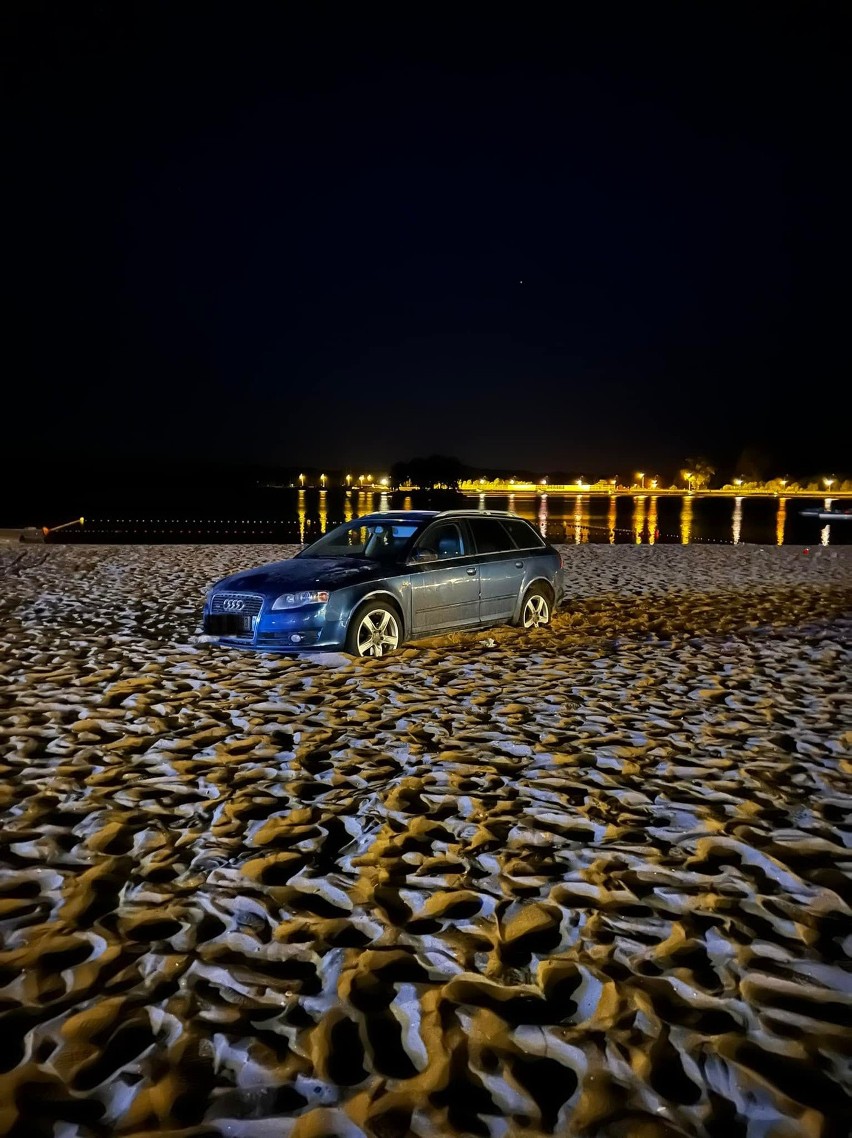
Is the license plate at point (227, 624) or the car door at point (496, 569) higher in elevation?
the car door at point (496, 569)

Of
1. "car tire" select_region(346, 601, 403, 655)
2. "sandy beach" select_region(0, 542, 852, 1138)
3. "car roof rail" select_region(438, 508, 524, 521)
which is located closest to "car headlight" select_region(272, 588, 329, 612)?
"car tire" select_region(346, 601, 403, 655)

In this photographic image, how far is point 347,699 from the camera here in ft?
21.0

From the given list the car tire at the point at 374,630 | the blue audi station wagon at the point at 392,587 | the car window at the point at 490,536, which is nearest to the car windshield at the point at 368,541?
the blue audi station wagon at the point at 392,587

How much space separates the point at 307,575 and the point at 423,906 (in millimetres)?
5117

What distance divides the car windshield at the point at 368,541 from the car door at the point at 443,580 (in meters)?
0.23

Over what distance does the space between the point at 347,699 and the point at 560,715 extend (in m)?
1.87

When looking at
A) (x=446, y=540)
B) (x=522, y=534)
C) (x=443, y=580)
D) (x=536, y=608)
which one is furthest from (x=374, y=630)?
(x=522, y=534)

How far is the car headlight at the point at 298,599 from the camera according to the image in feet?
24.9

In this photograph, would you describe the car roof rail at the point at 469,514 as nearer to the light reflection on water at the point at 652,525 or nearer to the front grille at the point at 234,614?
the front grille at the point at 234,614

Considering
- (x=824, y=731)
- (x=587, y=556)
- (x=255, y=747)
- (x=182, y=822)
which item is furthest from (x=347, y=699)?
(x=587, y=556)

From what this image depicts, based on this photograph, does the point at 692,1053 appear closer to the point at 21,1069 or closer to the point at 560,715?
the point at 21,1069

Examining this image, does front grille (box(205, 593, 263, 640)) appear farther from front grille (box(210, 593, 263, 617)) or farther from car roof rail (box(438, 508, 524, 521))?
car roof rail (box(438, 508, 524, 521))

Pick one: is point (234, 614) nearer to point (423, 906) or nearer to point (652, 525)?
point (423, 906)

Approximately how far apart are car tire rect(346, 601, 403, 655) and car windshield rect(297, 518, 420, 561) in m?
0.70
